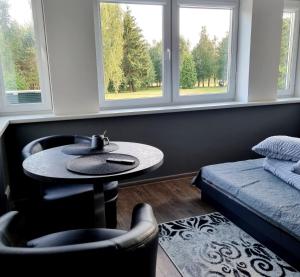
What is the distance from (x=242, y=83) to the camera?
3.55 meters

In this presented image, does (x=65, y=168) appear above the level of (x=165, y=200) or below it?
above

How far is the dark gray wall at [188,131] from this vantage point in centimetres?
268

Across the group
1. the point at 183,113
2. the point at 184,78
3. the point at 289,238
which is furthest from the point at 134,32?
the point at 289,238

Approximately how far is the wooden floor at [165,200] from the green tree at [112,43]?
1.11 meters

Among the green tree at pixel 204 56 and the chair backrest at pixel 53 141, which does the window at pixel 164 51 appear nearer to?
the green tree at pixel 204 56

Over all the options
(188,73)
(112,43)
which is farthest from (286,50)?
(112,43)

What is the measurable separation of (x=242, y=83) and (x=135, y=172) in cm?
256

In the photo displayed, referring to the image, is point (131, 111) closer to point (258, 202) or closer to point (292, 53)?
point (258, 202)

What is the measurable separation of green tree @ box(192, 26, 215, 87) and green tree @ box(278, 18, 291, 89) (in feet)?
3.49

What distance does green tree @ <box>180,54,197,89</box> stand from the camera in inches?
132

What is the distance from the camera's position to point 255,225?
2043 millimetres

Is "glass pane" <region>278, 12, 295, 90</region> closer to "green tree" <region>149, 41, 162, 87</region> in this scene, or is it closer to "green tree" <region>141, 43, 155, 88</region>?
"green tree" <region>149, 41, 162, 87</region>

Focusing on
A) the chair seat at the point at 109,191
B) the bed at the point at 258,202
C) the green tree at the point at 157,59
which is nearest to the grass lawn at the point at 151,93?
the green tree at the point at 157,59

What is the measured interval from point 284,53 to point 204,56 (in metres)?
1.22
